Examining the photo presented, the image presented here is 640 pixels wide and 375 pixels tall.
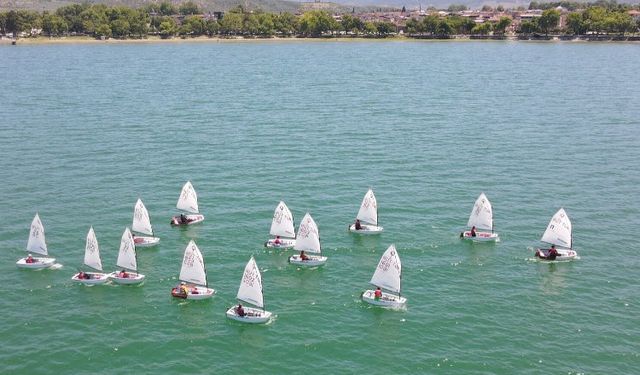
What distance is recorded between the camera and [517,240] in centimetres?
8238

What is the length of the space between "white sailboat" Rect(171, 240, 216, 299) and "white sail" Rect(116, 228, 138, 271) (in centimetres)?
606

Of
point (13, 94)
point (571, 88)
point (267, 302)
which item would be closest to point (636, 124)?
point (571, 88)

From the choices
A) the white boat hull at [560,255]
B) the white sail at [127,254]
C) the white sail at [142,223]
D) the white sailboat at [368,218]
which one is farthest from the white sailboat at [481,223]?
the white sail at [127,254]

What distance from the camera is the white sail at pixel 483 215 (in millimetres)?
82875

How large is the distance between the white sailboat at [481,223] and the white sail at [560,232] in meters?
6.72

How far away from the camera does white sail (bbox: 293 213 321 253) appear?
75688 millimetres

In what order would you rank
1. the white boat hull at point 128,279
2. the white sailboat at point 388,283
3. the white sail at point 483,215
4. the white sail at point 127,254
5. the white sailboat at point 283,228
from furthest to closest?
the white sail at point 483,215
the white sailboat at point 283,228
the white sail at point 127,254
the white boat hull at point 128,279
the white sailboat at point 388,283

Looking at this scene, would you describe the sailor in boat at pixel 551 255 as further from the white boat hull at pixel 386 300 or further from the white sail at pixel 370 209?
the white sail at pixel 370 209

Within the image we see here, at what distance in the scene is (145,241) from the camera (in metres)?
80.4

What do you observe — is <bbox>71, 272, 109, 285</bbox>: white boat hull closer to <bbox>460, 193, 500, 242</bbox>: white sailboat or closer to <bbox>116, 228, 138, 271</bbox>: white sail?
<bbox>116, 228, 138, 271</bbox>: white sail

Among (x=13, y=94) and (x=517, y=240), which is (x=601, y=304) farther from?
(x=13, y=94)

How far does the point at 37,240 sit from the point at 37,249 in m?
1.08

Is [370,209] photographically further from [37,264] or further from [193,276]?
[37,264]

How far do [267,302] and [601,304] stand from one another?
34.7 metres
